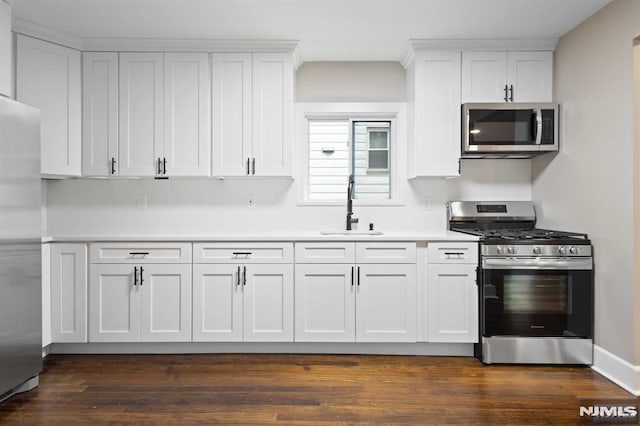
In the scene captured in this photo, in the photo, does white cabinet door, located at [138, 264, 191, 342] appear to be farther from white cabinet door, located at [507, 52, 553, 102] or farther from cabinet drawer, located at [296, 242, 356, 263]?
white cabinet door, located at [507, 52, 553, 102]

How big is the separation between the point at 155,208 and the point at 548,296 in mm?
3138

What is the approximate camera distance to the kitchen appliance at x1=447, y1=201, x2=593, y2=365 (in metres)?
3.10

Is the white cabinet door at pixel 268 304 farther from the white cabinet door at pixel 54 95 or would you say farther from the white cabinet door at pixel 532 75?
the white cabinet door at pixel 532 75

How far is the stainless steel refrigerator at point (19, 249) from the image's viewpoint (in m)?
2.46

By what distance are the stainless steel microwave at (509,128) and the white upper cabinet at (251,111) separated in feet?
4.59

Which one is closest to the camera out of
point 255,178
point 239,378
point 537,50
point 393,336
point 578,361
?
point 239,378

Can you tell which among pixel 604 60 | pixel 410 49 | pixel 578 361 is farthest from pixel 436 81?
pixel 578 361

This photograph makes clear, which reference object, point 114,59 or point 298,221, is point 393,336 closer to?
point 298,221

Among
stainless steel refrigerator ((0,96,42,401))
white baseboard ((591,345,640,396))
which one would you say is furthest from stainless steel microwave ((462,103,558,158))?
stainless steel refrigerator ((0,96,42,401))

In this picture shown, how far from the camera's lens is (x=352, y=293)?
3.32 metres

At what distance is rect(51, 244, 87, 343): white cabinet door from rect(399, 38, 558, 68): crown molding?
9.80ft

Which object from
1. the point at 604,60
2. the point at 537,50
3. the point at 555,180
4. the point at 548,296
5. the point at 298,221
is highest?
the point at 537,50

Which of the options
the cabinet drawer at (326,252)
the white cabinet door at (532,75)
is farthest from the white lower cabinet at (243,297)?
the white cabinet door at (532,75)

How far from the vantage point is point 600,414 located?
2.41 meters
